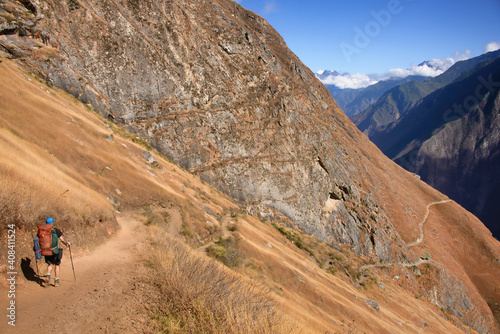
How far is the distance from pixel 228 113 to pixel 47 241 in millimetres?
35647

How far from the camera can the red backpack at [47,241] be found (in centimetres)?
639

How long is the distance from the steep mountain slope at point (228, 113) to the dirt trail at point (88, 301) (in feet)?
49.4

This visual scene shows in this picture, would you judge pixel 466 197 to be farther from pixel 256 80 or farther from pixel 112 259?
pixel 112 259

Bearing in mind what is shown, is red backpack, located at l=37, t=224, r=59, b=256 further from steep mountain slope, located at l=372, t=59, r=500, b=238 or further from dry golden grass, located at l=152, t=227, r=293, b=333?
steep mountain slope, located at l=372, t=59, r=500, b=238

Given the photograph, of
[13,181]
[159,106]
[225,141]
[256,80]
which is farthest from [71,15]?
[13,181]

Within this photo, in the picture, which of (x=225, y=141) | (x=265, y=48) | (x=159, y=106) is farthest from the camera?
(x=265, y=48)

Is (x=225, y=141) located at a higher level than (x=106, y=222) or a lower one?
higher

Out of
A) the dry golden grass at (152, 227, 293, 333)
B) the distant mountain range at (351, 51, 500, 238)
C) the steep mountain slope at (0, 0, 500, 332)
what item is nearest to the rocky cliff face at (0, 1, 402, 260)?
the steep mountain slope at (0, 0, 500, 332)

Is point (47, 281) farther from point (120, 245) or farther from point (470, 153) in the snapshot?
point (470, 153)

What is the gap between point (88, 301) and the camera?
5.93 meters

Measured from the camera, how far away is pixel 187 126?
35.9 m

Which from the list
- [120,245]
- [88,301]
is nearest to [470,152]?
[120,245]

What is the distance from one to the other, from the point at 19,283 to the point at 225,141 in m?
33.7

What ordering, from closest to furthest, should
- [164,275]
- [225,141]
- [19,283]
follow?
[19,283] → [164,275] → [225,141]
